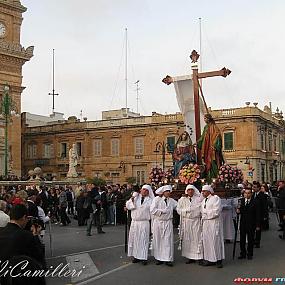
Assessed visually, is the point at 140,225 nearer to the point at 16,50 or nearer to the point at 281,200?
the point at 281,200

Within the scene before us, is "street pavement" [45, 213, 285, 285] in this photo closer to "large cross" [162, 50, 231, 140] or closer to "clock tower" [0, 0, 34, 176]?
"large cross" [162, 50, 231, 140]

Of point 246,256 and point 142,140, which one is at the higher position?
point 142,140

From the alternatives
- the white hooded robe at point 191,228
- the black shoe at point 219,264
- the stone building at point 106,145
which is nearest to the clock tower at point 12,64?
the stone building at point 106,145

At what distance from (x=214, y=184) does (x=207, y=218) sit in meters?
3.82

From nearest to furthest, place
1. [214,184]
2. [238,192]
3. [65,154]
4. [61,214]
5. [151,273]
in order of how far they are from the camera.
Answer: [151,273], [214,184], [238,192], [61,214], [65,154]

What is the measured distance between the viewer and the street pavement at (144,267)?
9539mm

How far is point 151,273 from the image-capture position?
1024 centimetres

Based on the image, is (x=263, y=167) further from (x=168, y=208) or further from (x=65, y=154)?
(x=168, y=208)

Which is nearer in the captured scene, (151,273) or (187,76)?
(151,273)

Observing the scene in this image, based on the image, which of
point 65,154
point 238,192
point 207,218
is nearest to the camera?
point 207,218

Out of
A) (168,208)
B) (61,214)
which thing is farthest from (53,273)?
(61,214)

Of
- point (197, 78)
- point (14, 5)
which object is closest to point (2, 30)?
point (14, 5)

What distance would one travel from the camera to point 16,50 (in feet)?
160

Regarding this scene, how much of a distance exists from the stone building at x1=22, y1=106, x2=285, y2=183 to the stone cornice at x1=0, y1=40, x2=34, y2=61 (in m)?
12.9
